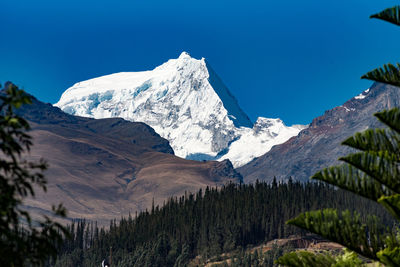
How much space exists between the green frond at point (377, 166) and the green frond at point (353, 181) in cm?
15

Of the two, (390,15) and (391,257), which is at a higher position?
(390,15)

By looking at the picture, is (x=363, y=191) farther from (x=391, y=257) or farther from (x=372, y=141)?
(x=391, y=257)

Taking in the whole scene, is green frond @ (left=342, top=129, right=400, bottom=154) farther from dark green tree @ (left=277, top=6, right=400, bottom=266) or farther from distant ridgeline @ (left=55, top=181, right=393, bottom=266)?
distant ridgeline @ (left=55, top=181, right=393, bottom=266)

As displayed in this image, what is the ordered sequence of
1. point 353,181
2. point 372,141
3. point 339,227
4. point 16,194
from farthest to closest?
1. point 372,141
2. point 353,181
3. point 339,227
4. point 16,194

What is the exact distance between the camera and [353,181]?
1242 cm

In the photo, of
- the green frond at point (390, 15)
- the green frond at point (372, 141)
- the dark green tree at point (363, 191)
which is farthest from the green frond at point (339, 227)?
the green frond at point (390, 15)

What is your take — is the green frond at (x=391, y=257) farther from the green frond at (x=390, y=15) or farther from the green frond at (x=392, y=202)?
the green frond at (x=390, y=15)

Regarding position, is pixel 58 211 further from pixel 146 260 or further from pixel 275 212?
pixel 275 212

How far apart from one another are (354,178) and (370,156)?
0.62 metres

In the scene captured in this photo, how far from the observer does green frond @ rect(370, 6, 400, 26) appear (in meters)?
13.4

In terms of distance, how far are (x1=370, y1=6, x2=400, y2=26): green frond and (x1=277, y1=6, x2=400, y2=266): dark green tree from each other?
2.33 m

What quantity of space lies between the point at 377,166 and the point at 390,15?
399 cm

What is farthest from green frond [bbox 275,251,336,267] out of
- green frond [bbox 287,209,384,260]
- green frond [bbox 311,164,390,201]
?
green frond [bbox 311,164,390,201]

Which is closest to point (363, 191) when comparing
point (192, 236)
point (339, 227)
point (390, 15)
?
point (339, 227)
